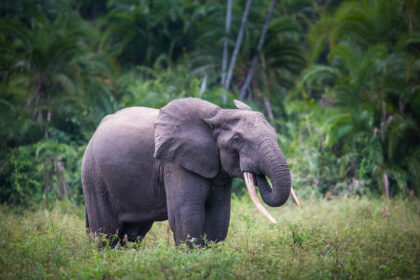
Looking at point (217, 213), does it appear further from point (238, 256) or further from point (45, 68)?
point (45, 68)

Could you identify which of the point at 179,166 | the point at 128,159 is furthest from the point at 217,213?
the point at 128,159

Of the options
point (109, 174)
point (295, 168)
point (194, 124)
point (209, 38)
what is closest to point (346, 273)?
point (194, 124)

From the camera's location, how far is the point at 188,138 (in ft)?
19.2

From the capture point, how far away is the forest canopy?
11039 mm

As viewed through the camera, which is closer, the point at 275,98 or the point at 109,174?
the point at 109,174

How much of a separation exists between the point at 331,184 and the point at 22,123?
22.5 feet

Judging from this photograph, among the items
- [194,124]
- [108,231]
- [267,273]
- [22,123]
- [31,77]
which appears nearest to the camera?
[267,273]

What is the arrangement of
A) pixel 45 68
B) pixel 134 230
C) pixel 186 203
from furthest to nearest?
1. pixel 45 68
2. pixel 134 230
3. pixel 186 203

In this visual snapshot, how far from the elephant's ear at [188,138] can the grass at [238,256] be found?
90cm

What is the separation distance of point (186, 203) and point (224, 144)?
76cm

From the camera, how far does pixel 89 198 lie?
6.52 meters

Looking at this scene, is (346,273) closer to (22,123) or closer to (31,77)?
(22,123)

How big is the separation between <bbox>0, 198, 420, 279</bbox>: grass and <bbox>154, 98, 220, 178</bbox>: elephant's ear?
35.3 inches

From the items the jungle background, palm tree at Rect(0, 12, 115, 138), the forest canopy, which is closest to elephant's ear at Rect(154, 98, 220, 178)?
the jungle background
